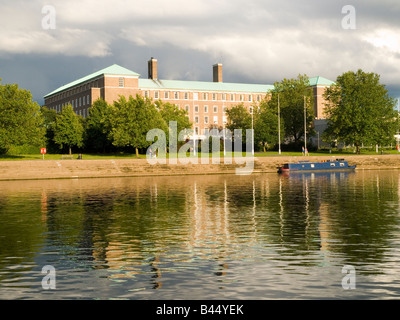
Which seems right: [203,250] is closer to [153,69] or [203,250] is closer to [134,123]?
[134,123]

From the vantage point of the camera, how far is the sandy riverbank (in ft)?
206

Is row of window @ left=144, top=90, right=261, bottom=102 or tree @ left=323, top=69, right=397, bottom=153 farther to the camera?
row of window @ left=144, top=90, right=261, bottom=102

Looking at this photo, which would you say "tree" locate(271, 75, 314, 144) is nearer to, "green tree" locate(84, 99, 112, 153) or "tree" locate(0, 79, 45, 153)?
"green tree" locate(84, 99, 112, 153)

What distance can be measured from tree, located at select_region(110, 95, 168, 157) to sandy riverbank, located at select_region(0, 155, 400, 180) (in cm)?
1828

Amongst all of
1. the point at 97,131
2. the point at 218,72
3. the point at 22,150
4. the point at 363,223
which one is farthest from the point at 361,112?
the point at 363,223

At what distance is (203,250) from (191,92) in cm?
14073

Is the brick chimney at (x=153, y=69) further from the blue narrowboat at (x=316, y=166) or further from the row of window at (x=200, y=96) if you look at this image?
the blue narrowboat at (x=316, y=166)

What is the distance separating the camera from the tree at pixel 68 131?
10106 cm

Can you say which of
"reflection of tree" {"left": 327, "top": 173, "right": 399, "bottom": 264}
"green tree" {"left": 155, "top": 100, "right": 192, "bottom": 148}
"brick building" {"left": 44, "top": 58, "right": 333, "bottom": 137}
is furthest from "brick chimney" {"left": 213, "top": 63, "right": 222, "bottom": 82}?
"reflection of tree" {"left": 327, "top": 173, "right": 399, "bottom": 264}

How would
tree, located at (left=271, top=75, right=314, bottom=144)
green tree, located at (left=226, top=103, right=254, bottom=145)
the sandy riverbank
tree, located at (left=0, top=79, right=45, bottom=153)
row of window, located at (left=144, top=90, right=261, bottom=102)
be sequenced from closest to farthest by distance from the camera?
the sandy riverbank, tree, located at (left=0, top=79, right=45, bottom=153), green tree, located at (left=226, top=103, right=254, bottom=145), tree, located at (left=271, top=75, right=314, bottom=144), row of window, located at (left=144, top=90, right=261, bottom=102)

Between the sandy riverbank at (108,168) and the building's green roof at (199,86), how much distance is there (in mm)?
77995

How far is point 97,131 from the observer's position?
10381 cm
